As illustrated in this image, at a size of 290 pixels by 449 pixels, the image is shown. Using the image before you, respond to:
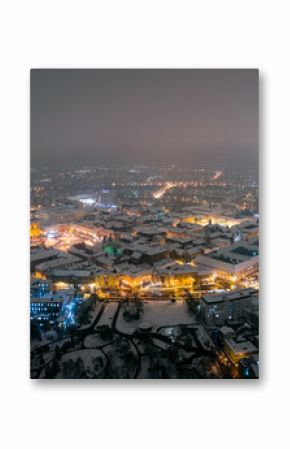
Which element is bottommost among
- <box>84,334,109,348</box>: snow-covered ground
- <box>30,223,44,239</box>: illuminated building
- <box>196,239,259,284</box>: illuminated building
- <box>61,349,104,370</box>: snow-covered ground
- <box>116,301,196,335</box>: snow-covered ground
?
<box>61,349,104,370</box>: snow-covered ground

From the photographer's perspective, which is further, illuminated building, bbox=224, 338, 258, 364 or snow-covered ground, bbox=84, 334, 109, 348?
snow-covered ground, bbox=84, 334, 109, 348

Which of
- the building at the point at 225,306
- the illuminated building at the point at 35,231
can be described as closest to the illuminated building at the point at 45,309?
the illuminated building at the point at 35,231

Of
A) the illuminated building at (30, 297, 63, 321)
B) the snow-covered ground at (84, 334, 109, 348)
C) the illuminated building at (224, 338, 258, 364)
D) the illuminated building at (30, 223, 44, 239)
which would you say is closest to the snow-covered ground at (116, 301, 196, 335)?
the snow-covered ground at (84, 334, 109, 348)

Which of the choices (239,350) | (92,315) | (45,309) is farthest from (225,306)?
(45,309)

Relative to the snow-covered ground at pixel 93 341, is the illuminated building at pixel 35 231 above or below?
above

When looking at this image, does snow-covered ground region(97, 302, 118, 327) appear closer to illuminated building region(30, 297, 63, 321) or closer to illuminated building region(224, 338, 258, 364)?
illuminated building region(30, 297, 63, 321)

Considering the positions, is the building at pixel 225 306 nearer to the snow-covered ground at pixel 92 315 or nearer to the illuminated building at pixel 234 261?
the illuminated building at pixel 234 261

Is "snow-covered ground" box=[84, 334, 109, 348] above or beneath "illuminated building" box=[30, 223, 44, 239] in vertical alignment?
beneath
